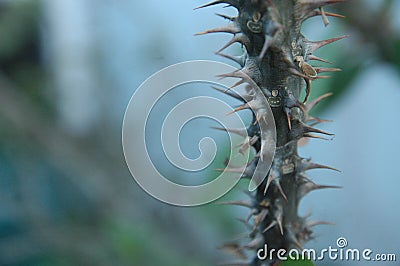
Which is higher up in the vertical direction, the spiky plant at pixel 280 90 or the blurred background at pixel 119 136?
the blurred background at pixel 119 136

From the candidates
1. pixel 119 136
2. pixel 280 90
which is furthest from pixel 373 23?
pixel 119 136

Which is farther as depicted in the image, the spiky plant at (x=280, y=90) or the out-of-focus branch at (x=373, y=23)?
the out-of-focus branch at (x=373, y=23)

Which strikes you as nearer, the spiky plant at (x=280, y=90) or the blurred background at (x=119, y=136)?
the spiky plant at (x=280, y=90)

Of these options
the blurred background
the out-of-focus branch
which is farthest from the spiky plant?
the out-of-focus branch

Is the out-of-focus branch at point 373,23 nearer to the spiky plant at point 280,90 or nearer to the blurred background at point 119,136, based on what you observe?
the blurred background at point 119,136

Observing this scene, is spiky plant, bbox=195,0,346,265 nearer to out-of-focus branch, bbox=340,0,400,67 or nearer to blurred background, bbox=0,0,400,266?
blurred background, bbox=0,0,400,266

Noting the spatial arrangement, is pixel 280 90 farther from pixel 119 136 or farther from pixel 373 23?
pixel 119 136

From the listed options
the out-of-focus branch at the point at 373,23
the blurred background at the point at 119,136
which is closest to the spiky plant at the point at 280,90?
the blurred background at the point at 119,136
